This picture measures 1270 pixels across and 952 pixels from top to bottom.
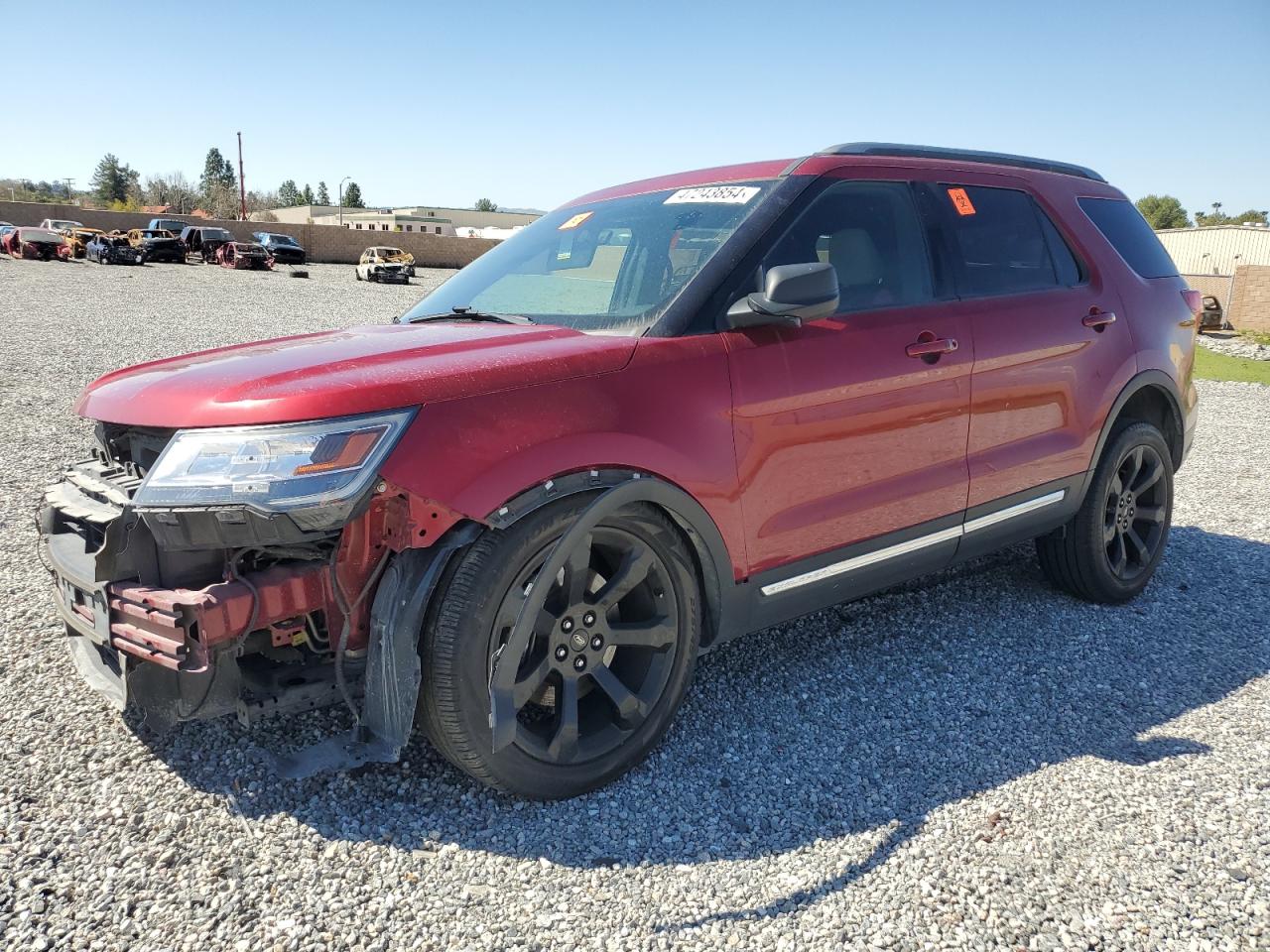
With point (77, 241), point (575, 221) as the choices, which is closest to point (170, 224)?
point (77, 241)

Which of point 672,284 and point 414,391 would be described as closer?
point 414,391

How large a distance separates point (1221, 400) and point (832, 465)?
12.7 m

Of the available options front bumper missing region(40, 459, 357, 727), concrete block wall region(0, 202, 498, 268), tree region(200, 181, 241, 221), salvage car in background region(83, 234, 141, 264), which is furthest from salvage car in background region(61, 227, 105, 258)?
tree region(200, 181, 241, 221)

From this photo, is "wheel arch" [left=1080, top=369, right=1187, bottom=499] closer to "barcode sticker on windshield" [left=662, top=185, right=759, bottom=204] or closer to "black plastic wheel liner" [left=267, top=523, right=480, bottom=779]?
"barcode sticker on windshield" [left=662, top=185, right=759, bottom=204]

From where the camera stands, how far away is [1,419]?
825 centimetres

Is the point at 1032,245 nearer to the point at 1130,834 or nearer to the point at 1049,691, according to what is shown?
the point at 1049,691

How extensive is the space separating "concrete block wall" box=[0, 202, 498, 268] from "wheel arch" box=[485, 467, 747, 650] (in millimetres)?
45950

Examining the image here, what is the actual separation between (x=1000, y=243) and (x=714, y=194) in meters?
1.38

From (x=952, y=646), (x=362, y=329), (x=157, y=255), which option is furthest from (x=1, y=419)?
(x=157, y=255)

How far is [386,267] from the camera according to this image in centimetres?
3459

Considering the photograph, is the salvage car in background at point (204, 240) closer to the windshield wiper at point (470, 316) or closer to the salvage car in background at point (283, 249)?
the salvage car in background at point (283, 249)

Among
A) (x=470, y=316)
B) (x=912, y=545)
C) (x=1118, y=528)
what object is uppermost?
(x=470, y=316)

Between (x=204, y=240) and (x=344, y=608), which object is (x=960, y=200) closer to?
(x=344, y=608)

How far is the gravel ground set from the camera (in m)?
2.36
